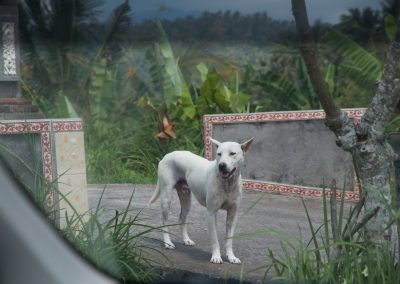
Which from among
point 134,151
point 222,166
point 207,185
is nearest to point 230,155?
point 222,166

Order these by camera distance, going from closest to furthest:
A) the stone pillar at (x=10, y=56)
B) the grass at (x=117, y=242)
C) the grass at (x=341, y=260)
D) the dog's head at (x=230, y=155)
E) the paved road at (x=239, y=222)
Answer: the grass at (x=341, y=260), the grass at (x=117, y=242), the dog's head at (x=230, y=155), the paved road at (x=239, y=222), the stone pillar at (x=10, y=56)

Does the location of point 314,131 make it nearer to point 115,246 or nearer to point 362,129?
point 362,129

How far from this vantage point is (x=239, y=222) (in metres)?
4.14

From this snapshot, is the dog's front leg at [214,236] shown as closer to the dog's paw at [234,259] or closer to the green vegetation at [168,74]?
the dog's paw at [234,259]

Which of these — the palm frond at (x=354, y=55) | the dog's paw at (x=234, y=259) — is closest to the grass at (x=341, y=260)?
the dog's paw at (x=234, y=259)

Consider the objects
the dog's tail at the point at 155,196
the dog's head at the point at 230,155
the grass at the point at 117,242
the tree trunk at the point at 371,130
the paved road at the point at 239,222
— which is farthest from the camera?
the dog's tail at the point at 155,196

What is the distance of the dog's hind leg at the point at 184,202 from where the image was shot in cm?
407

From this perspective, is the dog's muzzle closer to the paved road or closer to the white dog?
the white dog

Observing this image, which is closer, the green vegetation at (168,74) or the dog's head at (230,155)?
the dog's head at (230,155)

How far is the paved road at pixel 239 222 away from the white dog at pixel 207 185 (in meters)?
0.05

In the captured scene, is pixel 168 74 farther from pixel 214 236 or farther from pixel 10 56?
pixel 214 236

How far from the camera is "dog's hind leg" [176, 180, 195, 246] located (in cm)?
407

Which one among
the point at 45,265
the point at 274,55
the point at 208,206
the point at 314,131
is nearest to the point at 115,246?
the point at 208,206

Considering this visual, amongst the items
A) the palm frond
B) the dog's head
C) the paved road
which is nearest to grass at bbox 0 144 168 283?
the paved road
